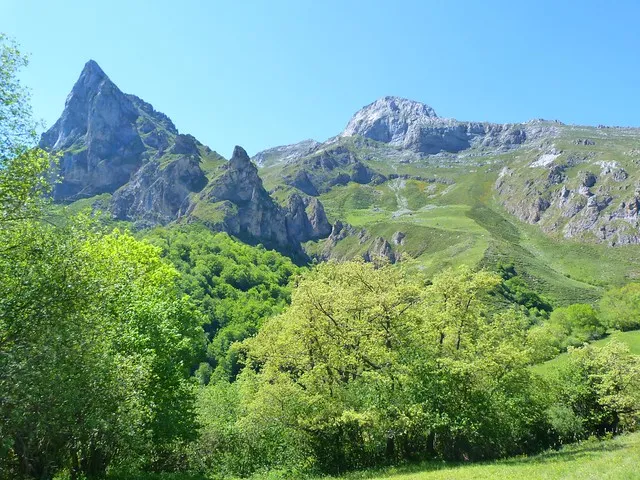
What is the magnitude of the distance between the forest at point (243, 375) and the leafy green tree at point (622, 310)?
110 m

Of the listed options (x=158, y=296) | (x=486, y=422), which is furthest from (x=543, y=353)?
(x=158, y=296)

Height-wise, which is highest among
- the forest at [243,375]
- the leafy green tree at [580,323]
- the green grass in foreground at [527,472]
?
the forest at [243,375]

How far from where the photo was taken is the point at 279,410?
27.7 metres

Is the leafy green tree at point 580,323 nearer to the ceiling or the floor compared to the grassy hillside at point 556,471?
nearer to the floor

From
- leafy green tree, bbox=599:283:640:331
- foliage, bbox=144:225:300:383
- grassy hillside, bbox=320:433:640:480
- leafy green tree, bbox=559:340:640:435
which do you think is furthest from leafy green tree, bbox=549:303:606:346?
grassy hillside, bbox=320:433:640:480

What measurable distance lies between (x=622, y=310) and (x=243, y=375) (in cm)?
14400

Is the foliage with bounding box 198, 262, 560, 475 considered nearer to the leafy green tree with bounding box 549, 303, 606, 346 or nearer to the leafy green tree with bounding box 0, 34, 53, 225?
the leafy green tree with bounding box 0, 34, 53, 225

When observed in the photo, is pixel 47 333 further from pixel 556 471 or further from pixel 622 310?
pixel 622 310

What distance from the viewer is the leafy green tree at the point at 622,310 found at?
13575 centimetres

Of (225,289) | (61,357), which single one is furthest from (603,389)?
(225,289)

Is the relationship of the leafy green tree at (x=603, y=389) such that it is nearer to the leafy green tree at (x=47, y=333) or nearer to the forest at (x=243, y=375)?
the forest at (x=243, y=375)

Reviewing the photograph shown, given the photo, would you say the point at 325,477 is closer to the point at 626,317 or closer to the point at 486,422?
the point at 486,422

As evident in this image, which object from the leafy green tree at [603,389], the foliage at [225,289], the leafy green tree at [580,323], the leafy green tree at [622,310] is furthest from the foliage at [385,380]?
the leafy green tree at [622,310]

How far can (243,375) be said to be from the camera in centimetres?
3841
